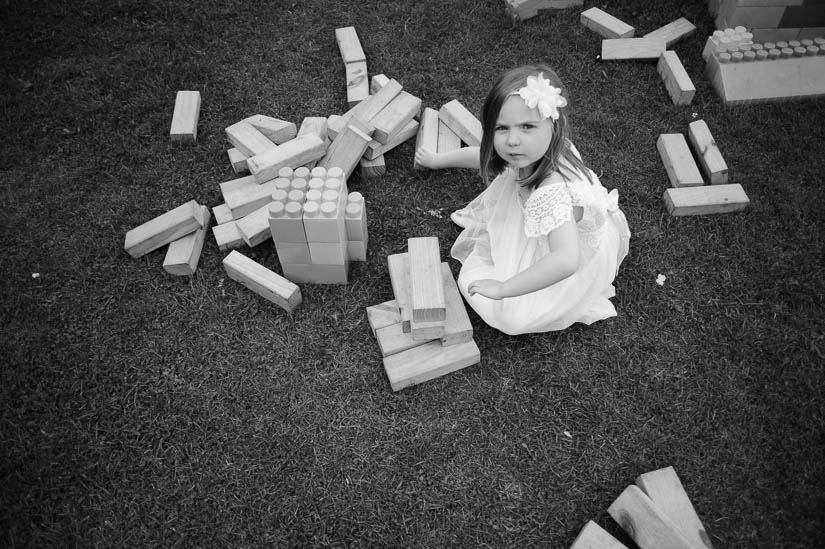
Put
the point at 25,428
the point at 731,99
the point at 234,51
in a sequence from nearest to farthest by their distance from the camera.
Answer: the point at 25,428 < the point at 731,99 < the point at 234,51

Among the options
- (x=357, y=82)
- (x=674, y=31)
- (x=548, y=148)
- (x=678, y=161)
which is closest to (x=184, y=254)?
(x=357, y=82)

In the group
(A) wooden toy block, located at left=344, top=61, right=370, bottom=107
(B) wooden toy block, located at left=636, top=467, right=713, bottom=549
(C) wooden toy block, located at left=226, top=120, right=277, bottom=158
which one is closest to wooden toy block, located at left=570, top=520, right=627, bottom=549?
(B) wooden toy block, located at left=636, top=467, right=713, bottom=549

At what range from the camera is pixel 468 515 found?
238cm

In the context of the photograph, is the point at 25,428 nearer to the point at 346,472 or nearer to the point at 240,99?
the point at 346,472

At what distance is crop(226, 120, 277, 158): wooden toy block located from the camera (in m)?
3.47

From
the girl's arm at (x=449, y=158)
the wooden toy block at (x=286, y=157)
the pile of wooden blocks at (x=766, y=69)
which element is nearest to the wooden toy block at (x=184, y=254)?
the wooden toy block at (x=286, y=157)

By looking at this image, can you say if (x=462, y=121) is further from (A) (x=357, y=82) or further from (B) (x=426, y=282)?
(B) (x=426, y=282)

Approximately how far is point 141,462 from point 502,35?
4.08 meters

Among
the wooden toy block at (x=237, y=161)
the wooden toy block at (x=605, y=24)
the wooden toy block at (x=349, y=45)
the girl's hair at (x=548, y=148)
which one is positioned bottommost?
the wooden toy block at (x=237, y=161)

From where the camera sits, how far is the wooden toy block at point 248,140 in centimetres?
347

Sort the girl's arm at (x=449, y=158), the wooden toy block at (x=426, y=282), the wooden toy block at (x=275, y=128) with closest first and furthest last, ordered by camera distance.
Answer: the wooden toy block at (x=426, y=282) → the girl's arm at (x=449, y=158) → the wooden toy block at (x=275, y=128)

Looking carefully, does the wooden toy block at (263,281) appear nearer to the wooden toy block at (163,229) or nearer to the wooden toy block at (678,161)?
the wooden toy block at (163,229)

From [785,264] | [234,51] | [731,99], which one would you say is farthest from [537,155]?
[234,51]

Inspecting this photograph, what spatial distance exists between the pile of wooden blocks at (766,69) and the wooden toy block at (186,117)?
3893 millimetres
